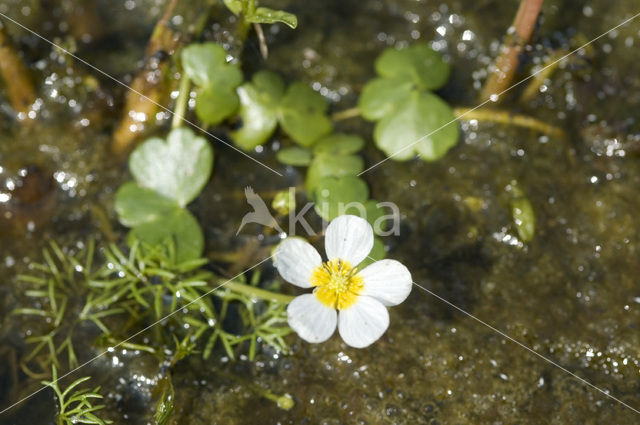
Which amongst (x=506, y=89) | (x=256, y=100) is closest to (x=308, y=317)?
(x=256, y=100)

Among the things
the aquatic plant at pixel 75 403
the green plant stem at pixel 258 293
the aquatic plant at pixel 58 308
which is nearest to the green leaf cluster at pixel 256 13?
the green plant stem at pixel 258 293

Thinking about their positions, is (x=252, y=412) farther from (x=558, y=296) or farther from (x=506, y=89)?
(x=506, y=89)

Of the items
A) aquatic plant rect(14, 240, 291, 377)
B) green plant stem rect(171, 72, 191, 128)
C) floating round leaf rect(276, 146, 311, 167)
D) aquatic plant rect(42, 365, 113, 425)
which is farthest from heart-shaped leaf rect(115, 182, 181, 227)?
aquatic plant rect(42, 365, 113, 425)

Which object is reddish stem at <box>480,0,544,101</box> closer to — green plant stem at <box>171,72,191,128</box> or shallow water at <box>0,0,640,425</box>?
shallow water at <box>0,0,640,425</box>

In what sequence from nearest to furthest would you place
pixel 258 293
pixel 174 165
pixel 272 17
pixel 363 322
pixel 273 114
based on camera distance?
pixel 363 322 → pixel 272 17 → pixel 258 293 → pixel 174 165 → pixel 273 114

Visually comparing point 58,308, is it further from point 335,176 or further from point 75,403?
point 335,176

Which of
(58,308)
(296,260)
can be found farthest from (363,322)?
(58,308)
